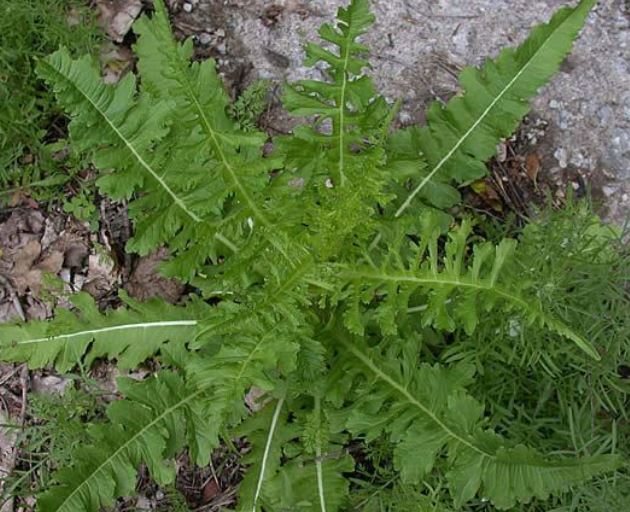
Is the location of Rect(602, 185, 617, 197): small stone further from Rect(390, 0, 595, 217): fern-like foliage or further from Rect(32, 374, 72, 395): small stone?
Rect(32, 374, 72, 395): small stone

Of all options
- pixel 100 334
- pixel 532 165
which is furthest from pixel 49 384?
pixel 532 165

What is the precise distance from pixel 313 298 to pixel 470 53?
1.51 m

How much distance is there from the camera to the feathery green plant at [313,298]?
8.27 ft

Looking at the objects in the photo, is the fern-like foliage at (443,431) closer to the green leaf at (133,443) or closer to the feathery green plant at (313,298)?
Result: the feathery green plant at (313,298)

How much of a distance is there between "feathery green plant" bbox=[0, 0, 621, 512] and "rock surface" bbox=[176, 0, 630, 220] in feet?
2.08

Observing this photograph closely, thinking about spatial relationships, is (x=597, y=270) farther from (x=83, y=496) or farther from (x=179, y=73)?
(x=83, y=496)

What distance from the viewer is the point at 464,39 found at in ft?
11.9

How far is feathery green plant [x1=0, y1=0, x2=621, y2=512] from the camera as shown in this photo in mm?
2520

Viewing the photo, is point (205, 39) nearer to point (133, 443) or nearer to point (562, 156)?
point (562, 156)

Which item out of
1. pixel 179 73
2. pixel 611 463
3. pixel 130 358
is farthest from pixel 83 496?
pixel 611 463

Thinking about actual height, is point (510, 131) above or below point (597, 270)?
above

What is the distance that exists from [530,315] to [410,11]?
1917mm

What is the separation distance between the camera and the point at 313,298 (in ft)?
9.65

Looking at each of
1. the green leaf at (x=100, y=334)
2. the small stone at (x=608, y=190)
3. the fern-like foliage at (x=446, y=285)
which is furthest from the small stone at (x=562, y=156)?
the green leaf at (x=100, y=334)
